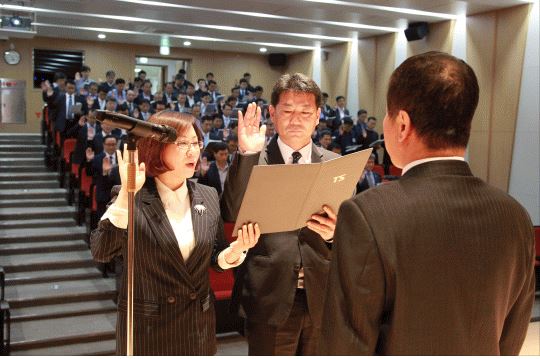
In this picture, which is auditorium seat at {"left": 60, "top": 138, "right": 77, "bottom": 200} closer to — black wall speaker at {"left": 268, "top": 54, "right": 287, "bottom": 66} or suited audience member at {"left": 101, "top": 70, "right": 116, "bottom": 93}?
suited audience member at {"left": 101, "top": 70, "right": 116, "bottom": 93}

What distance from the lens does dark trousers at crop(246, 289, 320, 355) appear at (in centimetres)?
184

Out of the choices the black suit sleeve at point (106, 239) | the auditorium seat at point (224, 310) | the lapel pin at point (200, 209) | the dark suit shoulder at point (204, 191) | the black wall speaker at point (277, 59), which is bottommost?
the auditorium seat at point (224, 310)

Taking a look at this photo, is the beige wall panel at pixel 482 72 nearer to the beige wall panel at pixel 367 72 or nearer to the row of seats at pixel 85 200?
the beige wall panel at pixel 367 72

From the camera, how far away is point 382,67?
11.0 metres

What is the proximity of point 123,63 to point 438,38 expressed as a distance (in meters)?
7.32

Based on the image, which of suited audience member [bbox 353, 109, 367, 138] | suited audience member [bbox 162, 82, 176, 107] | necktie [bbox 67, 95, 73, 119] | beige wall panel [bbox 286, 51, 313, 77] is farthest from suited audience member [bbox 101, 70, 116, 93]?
beige wall panel [bbox 286, 51, 313, 77]

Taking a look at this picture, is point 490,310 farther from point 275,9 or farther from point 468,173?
point 275,9

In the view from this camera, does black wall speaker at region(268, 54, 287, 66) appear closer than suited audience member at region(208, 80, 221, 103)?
No

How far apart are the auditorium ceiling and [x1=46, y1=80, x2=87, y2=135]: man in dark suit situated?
1195mm

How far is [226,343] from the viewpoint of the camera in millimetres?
4246

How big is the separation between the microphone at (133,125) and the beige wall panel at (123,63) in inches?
477

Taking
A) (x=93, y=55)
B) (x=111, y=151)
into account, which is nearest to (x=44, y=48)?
(x=93, y=55)

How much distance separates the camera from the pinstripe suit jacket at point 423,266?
0.98 metres

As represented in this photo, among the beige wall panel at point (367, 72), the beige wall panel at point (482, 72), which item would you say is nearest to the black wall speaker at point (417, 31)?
the beige wall panel at point (482, 72)
